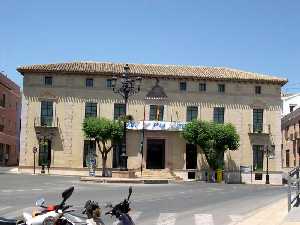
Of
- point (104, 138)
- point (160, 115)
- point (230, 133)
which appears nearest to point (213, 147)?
point (230, 133)

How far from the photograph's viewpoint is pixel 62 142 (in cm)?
4828

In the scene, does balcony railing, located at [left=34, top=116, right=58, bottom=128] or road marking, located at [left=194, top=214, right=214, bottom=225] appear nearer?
road marking, located at [left=194, top=214, right=214, bottom=225]

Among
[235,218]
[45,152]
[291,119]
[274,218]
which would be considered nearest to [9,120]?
[45,152]

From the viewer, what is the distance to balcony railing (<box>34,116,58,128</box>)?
48.4 m

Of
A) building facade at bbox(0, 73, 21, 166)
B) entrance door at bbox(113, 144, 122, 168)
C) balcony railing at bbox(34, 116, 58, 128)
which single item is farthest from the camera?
building facade at bbox(0, 73, 21, 166)

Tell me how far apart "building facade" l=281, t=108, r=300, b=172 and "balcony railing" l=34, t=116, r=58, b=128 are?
2784 cm

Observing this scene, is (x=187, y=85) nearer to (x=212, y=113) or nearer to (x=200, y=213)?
(x=212, y=113)

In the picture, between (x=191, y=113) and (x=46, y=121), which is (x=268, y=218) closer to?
(x=191, y=113)

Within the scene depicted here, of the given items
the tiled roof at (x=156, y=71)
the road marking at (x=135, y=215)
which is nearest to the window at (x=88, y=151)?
the tiled roof at (x=156, y=71)

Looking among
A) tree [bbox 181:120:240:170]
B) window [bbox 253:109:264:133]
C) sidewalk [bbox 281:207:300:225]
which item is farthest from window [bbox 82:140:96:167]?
sidewalk [bbox 281:207:300:225]

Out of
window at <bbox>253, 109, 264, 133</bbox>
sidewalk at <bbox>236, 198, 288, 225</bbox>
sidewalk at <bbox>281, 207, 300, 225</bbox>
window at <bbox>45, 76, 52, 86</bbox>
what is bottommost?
sidewalk at <bbox>236, 198, 288, 225</bbox>

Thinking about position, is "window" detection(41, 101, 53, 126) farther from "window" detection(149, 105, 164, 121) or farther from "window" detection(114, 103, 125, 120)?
"window" detection(149, 105, 164, 121)

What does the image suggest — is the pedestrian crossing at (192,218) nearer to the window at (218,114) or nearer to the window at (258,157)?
the window at (218,114)

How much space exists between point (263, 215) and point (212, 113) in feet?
119
